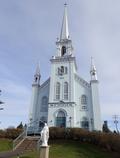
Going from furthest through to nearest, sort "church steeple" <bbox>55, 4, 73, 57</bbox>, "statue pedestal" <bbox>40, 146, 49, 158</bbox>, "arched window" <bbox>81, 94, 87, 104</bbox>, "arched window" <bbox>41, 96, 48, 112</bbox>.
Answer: "church steeple" <bbox>55, 4, 73, 57</bbox> < "arched window" <bbox>41, 96, 48, 112</bbox> < "arched window" <bbox>81, 94, 87, 104</bbox> < "statue pedestal" <bbox>40, 146, 49, 158</bbox>

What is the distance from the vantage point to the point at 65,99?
1412 inches

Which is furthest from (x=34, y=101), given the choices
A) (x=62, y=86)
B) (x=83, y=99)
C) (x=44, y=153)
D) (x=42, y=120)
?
(x=44, y=153)

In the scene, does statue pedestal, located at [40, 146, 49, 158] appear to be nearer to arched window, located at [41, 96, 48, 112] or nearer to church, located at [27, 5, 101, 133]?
church, located at [27, 5, 101, 133]

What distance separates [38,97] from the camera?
38625 millimetres

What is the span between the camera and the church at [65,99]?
34.4 meters

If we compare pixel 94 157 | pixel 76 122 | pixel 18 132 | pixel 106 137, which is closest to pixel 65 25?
pixel 76 122

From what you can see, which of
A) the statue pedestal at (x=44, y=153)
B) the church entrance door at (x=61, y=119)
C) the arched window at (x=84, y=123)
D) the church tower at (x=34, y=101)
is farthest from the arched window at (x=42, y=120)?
the statue pedestal at (x=44, y=153)

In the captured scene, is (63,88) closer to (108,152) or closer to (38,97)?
(38,97)

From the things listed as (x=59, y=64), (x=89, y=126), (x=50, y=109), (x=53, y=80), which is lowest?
(x=89, y=126)

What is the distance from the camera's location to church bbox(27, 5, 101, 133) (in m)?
34.4

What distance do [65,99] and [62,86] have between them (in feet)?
9.53

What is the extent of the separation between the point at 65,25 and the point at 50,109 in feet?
78.1

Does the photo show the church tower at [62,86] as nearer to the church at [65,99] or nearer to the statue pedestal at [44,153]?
the church at [65,99]

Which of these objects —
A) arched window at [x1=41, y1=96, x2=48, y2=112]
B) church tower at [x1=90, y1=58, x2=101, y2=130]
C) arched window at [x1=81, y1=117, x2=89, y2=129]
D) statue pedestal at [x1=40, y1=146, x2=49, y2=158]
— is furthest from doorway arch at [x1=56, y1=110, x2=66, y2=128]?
statue pedestal at [x1=40, y1=146, x2=49, y2=158]
